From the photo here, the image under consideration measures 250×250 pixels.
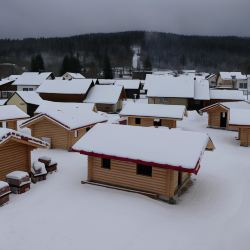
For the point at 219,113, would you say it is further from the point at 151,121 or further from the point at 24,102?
the point at 24,102

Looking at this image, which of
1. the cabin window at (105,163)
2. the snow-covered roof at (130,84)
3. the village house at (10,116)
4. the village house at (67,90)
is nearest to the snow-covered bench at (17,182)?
the cabin window at (105,163)

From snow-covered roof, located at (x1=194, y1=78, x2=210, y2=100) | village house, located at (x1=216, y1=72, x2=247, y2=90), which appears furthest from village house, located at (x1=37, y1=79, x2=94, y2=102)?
village house, located at (x1=216, y1=72, x2=247, y2=90)

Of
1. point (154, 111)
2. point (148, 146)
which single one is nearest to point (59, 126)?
point (148, 146)

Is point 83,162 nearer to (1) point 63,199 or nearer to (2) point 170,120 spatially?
(1) point 63,199

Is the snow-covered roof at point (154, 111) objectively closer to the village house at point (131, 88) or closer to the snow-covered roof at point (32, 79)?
the village house at point (131, 88)

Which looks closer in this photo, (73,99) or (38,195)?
(38,195)

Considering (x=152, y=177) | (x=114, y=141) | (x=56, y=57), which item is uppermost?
(x=56, y=57)

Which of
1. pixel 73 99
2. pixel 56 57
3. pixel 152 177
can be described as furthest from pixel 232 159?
pixel 56 57
